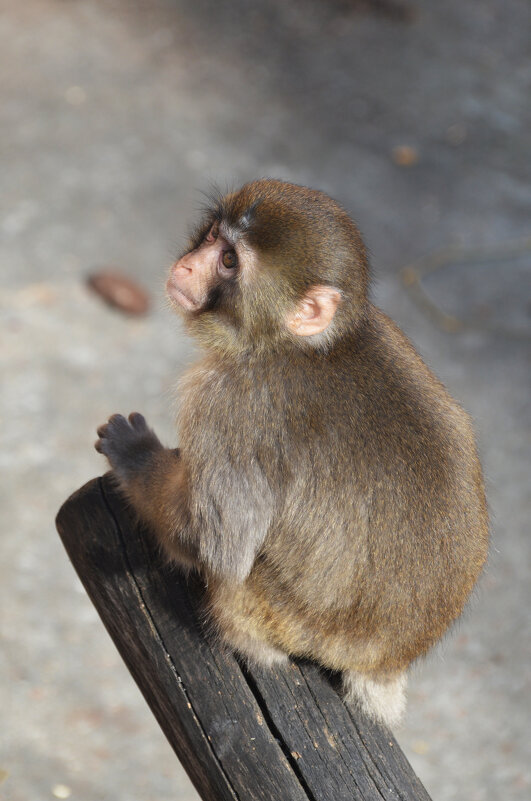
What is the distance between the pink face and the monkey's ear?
0.23m

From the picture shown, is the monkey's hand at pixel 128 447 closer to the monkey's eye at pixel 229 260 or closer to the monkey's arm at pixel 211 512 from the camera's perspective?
the monkey's arm at pixel 211 512

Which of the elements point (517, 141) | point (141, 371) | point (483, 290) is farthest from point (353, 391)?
point (517, 141)

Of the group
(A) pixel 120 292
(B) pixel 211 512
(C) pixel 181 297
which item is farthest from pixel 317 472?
(A) pixel 120 292

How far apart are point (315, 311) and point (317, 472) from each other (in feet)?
1.33

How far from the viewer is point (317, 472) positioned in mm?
2439

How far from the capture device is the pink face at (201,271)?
259cm

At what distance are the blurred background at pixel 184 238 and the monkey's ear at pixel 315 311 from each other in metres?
1.39

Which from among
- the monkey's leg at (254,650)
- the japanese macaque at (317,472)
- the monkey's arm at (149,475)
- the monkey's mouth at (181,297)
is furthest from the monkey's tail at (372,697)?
the monkey's mouth at (181,297)

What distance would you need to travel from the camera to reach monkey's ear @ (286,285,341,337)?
2.41 metres

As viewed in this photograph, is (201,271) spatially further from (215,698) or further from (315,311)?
(215,698)

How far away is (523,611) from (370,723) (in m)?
2.61

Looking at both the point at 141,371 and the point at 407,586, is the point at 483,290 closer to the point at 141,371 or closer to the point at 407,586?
the point at 141,371

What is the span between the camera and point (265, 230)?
8.08 feet

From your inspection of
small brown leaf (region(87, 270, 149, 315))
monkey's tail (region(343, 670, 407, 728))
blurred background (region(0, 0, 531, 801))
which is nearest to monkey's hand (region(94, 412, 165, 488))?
monkey's tail (region(343, 670, 407, 728))
